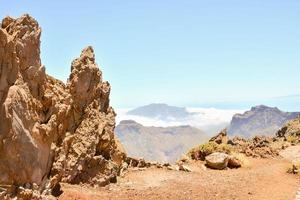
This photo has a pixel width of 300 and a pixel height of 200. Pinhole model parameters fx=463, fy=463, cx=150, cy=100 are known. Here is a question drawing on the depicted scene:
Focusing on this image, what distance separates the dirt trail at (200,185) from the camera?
22.4 meters

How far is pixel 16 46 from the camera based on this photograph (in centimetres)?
1780

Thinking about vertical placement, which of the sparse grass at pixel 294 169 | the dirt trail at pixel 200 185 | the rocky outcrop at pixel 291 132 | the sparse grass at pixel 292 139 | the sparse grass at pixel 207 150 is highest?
the rocky outcrop at pixel 291 132

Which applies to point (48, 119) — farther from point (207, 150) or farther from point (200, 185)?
point (207, 150)

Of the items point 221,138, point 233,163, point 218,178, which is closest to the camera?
point 218,178

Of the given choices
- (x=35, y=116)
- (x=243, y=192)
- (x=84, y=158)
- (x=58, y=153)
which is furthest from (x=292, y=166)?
(x=35, y=116)

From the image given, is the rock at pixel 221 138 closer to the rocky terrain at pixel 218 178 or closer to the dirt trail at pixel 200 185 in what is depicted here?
the rocky terrain at pixel 218 178

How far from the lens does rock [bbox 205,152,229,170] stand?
102 feet

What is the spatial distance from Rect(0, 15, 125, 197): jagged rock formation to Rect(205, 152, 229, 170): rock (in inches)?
277

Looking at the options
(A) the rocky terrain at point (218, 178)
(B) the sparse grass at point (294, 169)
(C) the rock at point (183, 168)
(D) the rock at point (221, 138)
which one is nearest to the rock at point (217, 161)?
(A) the rocky terrain at point (218, 178)

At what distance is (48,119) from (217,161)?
49.6ft

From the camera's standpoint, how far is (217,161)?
103ft

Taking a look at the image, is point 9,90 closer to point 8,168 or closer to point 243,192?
point 8,168

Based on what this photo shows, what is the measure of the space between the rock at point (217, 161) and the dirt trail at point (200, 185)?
0.67 meters

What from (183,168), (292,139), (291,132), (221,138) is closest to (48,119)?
(183,168)
